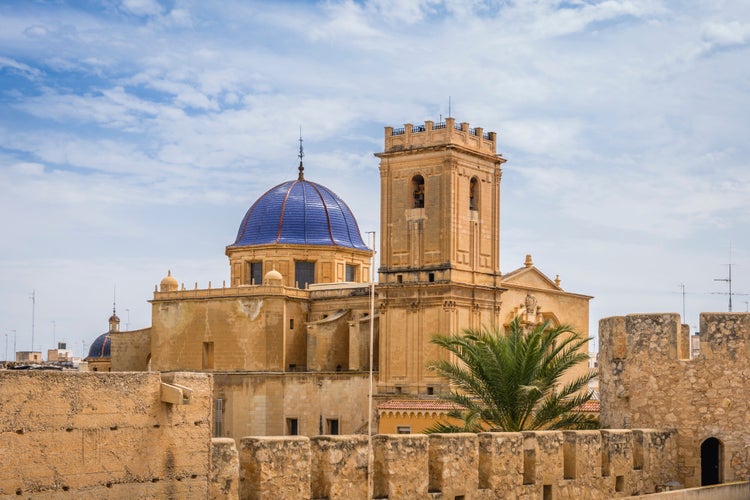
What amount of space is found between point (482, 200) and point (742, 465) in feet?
117

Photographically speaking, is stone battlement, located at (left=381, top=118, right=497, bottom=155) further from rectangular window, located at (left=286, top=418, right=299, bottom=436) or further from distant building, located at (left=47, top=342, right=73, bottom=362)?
distant building, located at (left=47, top=342, right=73, bottom=362)

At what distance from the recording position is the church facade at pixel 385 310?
48594mm

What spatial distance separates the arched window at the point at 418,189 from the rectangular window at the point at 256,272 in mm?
12830

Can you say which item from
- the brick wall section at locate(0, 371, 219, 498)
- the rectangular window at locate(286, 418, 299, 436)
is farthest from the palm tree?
the rectangular window at locate(286, 418, 299, 436)

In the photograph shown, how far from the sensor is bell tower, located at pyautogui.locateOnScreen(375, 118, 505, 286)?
1923 inches

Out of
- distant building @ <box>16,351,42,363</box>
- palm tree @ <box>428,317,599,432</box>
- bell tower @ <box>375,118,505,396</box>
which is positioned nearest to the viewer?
palm tree @ <box>428,317,599,432</box>

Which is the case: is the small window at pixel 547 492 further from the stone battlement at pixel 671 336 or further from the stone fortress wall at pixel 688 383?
the stone battlement at pixel 671 336

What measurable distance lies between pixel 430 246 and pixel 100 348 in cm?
3308

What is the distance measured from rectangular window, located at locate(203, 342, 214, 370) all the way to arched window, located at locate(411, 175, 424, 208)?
11.8 meters

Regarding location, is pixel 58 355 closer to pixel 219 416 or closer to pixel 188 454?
pixel 219 416

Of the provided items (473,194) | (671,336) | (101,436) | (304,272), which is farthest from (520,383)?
(304,272)

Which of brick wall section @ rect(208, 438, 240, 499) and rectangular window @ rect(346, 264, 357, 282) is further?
rectangular window @ rect(346, 264, 357, 282)

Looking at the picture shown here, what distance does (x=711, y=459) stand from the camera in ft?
51.8

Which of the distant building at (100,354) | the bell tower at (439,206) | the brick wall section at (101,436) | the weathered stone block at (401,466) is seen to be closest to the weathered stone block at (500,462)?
the weathered stone block at (401,466)
